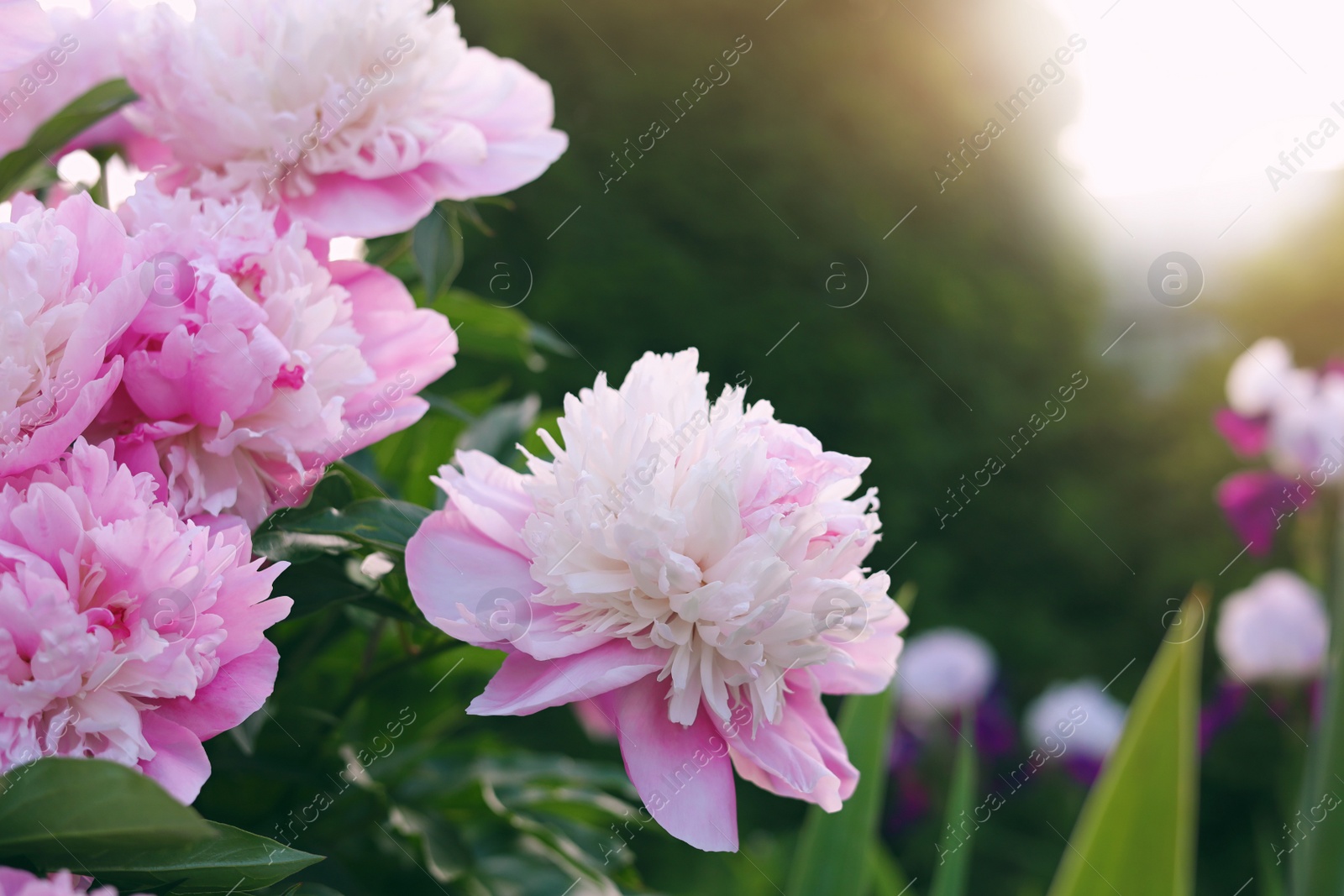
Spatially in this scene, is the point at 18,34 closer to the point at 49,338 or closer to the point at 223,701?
the point at 49,338

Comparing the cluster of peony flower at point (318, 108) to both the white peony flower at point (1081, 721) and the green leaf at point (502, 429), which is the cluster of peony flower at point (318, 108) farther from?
the white peony flower at point (1081, 721)

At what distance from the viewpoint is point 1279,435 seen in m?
1.25

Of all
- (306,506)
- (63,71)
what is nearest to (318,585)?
(306,506)

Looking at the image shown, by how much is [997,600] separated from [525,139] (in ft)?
8.28

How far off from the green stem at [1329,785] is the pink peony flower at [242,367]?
580mm

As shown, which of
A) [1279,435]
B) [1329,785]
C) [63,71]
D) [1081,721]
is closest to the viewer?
[63,71]

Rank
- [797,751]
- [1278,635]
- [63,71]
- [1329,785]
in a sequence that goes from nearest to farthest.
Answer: [797,751]
[63,71]
[1329,785]
[1278,635]

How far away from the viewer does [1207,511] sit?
9.21 ft

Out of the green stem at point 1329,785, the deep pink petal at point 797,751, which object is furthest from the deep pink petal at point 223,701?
the green stem at point 1329,785

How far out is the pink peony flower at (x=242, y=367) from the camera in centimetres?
30

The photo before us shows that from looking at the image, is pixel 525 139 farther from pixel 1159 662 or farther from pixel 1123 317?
pixel 1123 317

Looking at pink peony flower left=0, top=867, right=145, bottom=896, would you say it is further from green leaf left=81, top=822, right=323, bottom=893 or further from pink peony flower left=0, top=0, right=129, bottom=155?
pink peony flower left=0, top=0, right=129, bottom=155

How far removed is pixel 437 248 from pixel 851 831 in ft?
1.55

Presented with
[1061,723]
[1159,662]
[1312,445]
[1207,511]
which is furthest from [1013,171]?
[1159,662]
